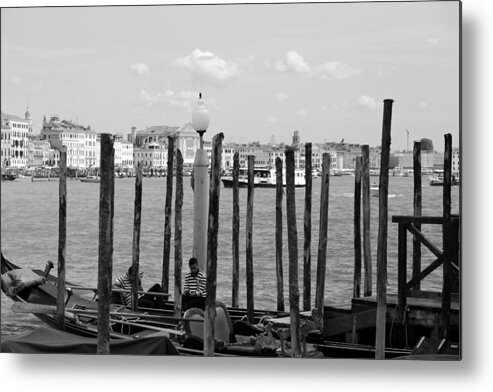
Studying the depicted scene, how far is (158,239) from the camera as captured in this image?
16.5 metres

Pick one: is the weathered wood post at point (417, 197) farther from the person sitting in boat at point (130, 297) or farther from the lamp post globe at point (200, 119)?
the person sitting in boat at point (130, 297)

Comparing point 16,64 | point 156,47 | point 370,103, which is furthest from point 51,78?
point 370,103

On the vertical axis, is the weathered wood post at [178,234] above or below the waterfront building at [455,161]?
below

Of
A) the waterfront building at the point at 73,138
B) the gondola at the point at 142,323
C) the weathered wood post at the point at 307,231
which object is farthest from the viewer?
A: the waterfront building at the point at 73,138

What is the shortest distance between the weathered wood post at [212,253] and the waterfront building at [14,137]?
4.22 feet

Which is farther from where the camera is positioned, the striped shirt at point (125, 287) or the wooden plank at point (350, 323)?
the striped shirt at point (125, 287)

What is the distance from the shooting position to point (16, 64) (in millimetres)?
5895

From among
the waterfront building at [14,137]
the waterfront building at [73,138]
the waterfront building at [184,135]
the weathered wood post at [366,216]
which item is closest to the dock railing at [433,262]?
the weathered wood post at [366,216]

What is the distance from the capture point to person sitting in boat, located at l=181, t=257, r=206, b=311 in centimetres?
665

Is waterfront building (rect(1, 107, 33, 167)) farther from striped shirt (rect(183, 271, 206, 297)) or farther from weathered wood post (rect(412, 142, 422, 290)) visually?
A: weathered wood post (rect(412, 142, 422, 290))

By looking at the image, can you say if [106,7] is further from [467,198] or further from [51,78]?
[467,198]

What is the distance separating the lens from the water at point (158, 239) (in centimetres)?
909

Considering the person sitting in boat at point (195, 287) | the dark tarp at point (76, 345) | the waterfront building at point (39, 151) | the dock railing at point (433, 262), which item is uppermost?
the waterfront building at point (39, 151)

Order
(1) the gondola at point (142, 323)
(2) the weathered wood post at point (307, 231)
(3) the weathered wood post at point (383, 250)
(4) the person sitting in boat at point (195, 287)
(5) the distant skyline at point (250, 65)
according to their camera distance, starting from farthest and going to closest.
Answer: (2) the weathered wood post at point (307, 231), (4) the person sitting in boat at point (195, 287), (1) the gondola at point (142, 323), (5) the distant skyline at point (250, 65), (3) the weathered wood post at point (383, 250)
